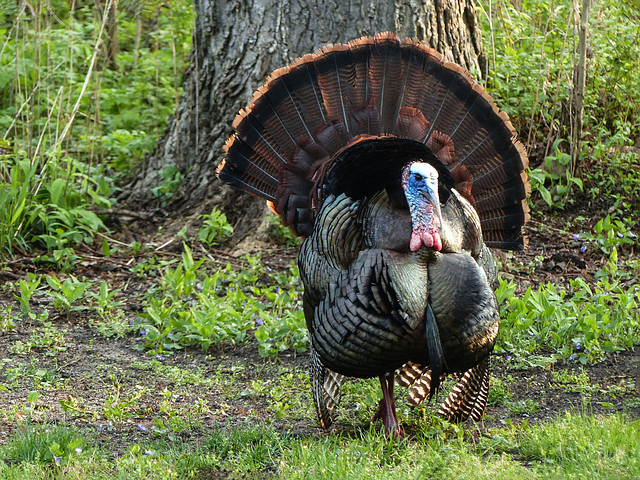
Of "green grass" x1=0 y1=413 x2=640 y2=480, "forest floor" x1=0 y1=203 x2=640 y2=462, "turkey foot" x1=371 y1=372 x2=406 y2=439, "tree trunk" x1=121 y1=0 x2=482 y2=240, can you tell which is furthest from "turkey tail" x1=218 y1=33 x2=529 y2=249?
"tree trunk" x1=121 y1=0 x2=482 y2=240

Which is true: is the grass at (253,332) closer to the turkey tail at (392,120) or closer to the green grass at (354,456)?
the green grass at (354,456)

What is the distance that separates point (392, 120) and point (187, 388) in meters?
2.04

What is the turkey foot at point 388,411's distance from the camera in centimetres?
393

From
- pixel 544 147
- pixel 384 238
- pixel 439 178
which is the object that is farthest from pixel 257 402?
pixel 544 147

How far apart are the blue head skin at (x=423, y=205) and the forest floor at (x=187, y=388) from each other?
3.77 feet

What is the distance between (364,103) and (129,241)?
10.3 feet

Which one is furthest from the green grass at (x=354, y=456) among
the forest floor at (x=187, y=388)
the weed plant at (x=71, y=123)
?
the weed plant at (x=71, y=123)

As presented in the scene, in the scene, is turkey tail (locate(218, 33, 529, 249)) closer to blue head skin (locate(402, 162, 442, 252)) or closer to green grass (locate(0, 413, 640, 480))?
blue head skin (locate(402, 162, 442, 252))

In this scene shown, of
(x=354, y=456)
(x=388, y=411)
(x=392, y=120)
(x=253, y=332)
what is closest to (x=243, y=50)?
(x=392, y=120)

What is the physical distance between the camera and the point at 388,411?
404 cm

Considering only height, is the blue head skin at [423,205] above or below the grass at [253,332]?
above

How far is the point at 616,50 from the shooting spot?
7121mm

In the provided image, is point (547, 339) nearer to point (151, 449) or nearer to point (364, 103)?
point (364, 103)

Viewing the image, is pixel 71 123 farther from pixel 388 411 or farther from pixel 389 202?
pixel 388 411
